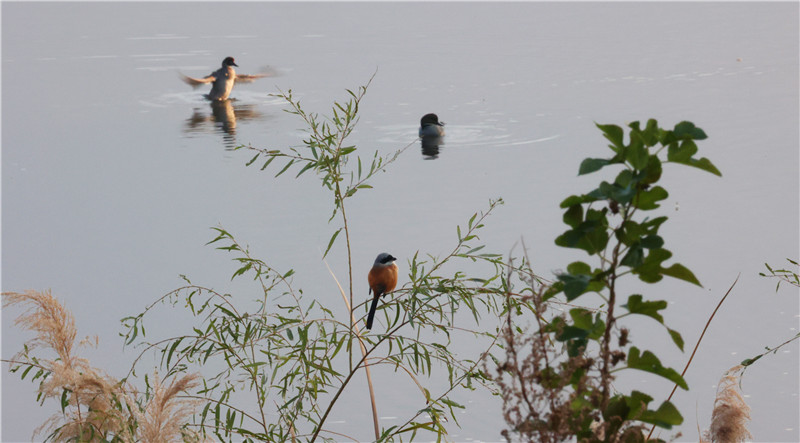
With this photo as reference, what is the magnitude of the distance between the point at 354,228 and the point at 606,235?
13.9ft

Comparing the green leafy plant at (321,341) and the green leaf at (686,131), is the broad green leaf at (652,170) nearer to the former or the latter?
the green leaf at (686,131)

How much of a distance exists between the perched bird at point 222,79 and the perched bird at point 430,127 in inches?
114

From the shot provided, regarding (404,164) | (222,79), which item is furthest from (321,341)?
(222,79)

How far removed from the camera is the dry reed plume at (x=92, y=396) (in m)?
2.07

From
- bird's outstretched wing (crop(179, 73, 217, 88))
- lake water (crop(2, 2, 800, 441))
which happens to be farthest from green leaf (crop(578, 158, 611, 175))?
bird's outstretched wing (crop(179, 73, 217, 88))

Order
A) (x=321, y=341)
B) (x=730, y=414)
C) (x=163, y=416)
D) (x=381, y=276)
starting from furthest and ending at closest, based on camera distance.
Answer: (x=381, y=276) → (x=321, y=341) → (x=730, y=414) → (x=163, y=416)

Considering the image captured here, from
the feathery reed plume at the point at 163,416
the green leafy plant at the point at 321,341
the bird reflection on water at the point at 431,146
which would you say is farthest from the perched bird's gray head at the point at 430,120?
the feathery reed plume at the point at 163,416

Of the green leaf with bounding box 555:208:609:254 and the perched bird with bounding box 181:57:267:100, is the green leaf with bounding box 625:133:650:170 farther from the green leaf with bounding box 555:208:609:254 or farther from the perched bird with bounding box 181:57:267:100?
the perched bird with bounding box 181:57:267:100

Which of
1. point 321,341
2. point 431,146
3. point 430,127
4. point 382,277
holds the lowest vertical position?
point 321,341

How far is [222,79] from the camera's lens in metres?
9.55

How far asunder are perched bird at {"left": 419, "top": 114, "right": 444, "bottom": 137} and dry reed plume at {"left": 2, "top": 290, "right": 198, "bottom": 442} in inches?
200

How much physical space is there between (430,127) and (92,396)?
17.3 ft

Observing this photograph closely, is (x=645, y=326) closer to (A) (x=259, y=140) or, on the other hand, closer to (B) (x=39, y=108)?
(A) (x=259, y=140)

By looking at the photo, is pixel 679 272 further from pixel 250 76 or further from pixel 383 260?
pixel 250 76
